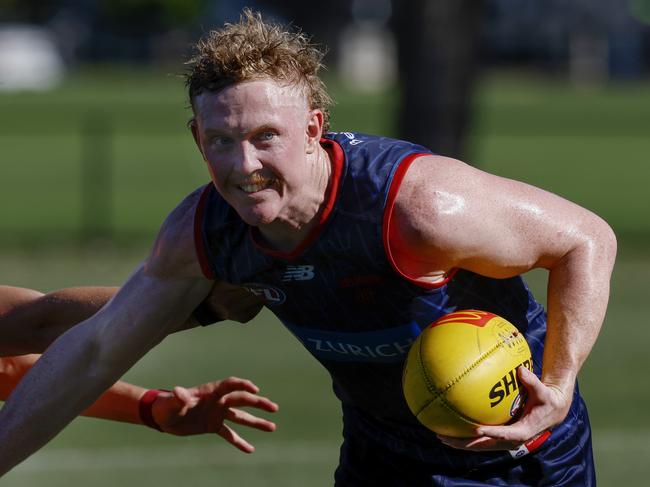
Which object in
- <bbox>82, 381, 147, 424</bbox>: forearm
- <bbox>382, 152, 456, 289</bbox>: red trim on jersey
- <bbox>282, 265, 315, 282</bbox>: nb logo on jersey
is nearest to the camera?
<bbox>382, 152, 456, 289</bbox>: red trim on jersey

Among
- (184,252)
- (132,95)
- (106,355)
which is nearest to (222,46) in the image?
(184,252)

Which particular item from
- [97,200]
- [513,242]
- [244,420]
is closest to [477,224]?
[513,242]

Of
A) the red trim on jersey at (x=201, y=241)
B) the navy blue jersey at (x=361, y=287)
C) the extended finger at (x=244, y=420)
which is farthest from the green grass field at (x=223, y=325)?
the red trim on jersey at (x=201, y=241)

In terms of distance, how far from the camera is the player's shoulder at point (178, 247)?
466 cm

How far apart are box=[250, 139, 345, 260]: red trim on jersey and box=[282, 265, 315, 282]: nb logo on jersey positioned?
0.05 metres

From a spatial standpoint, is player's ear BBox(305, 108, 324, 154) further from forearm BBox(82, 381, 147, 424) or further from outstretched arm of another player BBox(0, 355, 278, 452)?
forearm BBox(82, 381, 147, 424)

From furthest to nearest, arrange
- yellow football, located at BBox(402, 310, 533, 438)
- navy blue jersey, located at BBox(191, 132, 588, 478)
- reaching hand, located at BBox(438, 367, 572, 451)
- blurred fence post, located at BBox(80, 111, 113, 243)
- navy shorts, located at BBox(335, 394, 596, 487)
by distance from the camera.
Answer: blurred fence post, located at BBox(80, 111, 113, 243), navy shorts, located at BBox(335, 394, 596, 487), navy blue jersey, located at BBox(191, 132, 588, 478), yellow football, located at BBox(402, 310, 533, 438), reaching hand, located at BBox(438, 367, 572, 451)

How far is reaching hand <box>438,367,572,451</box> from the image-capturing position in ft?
13.3

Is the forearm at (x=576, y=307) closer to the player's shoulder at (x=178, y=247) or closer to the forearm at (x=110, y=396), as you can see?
the player's shoulder at (x=178, y=247)

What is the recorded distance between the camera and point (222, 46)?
4277 millimetres

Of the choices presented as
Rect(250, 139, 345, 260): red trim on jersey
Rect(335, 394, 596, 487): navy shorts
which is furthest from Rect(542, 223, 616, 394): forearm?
Rect(250, 139, 345, 260): red trim on jersey

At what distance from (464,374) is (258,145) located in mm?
906

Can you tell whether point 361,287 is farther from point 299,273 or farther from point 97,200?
point 97,200

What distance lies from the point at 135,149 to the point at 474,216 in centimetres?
2989
